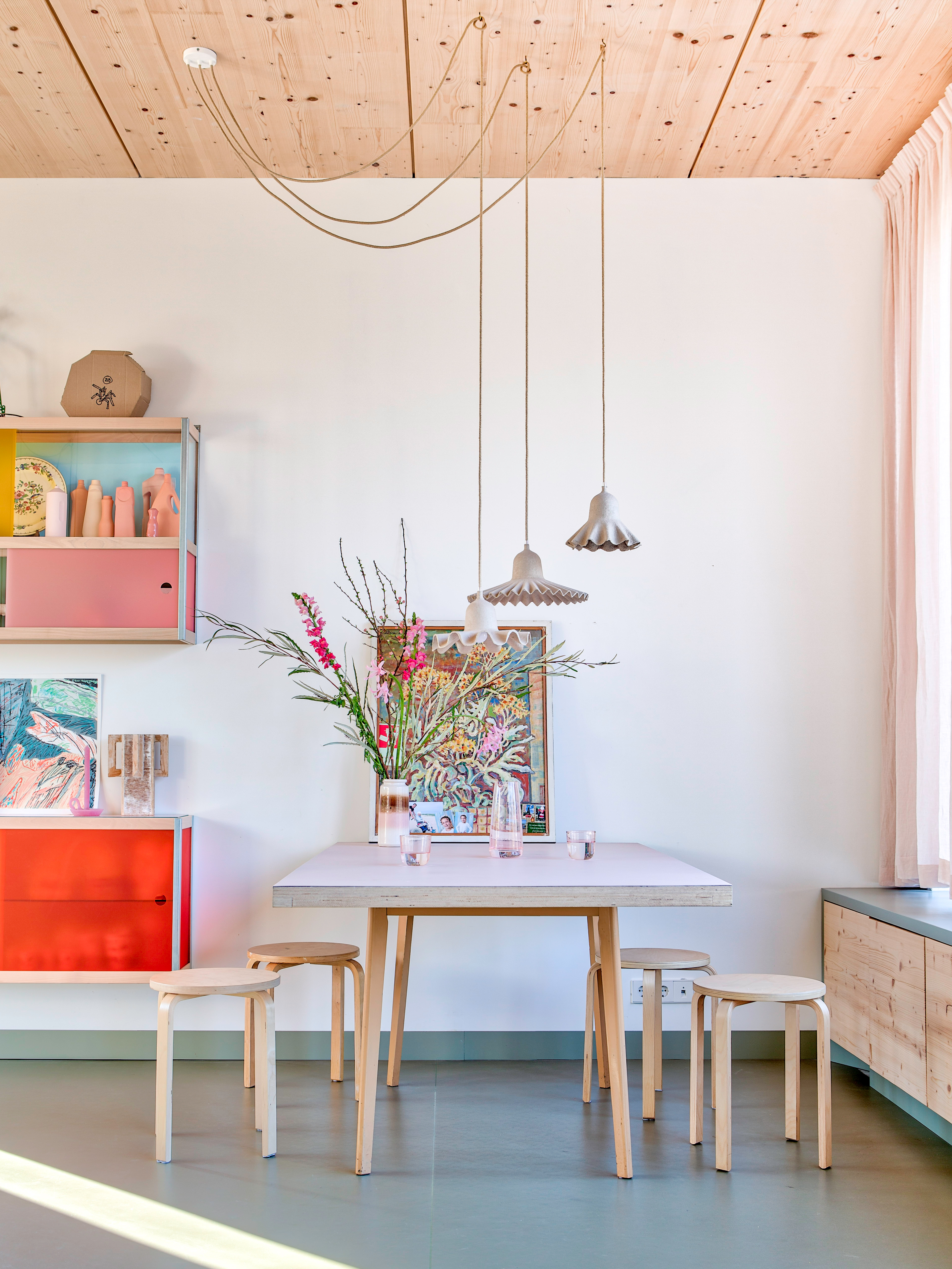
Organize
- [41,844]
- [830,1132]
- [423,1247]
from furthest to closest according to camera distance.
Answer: [41,844] → [830,1132] → [423,1247]

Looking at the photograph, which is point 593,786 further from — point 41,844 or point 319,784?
point 41,844

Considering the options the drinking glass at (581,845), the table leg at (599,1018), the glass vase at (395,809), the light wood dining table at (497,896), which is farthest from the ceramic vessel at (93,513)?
the table leg at (599,1018)

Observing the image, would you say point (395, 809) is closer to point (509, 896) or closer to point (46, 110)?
point (509, 896)

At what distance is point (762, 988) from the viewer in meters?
2.79

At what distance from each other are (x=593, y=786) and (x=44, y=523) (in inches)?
87.1

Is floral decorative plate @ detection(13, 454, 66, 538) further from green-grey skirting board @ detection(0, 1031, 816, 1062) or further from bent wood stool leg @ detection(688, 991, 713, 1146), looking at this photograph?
bent wood stool leg @ detection(688, 991, 713, 1146)

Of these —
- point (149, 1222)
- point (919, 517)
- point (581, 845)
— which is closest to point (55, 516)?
point (581, 845)

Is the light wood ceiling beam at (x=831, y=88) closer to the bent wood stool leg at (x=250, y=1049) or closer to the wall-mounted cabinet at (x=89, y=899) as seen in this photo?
the wall-mounted cabinet at (x=89, y=899)

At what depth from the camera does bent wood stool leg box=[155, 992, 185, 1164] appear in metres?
2.79

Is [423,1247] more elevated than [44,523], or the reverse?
[44,523]

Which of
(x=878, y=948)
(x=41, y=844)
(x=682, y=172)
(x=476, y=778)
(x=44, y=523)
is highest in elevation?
(x=682, y=172)

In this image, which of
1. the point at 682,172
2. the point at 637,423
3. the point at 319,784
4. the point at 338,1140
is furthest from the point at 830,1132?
the point at 682,172

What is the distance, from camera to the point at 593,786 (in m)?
3.87

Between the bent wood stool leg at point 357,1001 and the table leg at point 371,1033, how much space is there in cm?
12
